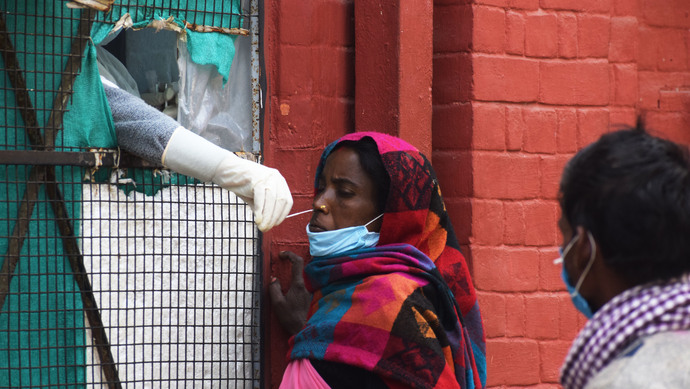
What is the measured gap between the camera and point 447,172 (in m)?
3.09

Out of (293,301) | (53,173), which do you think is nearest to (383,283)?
(293,301)

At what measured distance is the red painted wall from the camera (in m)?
2.98

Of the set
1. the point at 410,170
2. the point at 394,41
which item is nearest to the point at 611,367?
the point at 410,170

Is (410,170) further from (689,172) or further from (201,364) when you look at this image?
(689,172)

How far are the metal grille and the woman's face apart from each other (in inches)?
16.3

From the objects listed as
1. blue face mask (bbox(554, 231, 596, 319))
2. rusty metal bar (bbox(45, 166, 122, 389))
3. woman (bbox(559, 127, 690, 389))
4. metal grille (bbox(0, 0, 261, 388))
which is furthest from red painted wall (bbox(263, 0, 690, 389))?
woman (bbox(559, 127, 690, 389))

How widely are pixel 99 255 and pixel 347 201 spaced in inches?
32.9

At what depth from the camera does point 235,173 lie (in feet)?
8.26

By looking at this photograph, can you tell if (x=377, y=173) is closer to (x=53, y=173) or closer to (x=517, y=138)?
(x=517, y=138)

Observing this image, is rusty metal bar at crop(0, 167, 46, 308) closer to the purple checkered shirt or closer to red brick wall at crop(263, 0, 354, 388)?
red brick wall at crop(263, 0, 354, 388)

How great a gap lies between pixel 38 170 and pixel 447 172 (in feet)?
4.73

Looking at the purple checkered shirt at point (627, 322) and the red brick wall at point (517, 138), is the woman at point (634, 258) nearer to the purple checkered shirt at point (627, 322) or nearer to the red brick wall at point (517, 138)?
the purple checkered shirt at point (627, 322)

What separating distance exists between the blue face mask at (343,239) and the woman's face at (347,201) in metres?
0.02

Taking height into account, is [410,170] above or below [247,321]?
above
